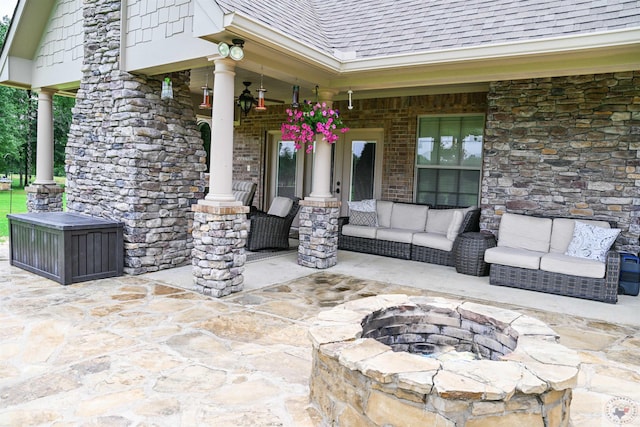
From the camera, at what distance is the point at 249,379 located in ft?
9.78

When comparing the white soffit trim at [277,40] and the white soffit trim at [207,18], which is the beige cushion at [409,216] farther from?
the white soffit trim at [207,18]

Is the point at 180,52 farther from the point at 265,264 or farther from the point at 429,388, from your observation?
the point at 429,388

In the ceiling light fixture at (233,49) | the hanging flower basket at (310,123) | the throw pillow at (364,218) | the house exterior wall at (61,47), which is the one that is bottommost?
the throw pillow at (364,218)

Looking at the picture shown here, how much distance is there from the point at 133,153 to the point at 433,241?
4.34 meters

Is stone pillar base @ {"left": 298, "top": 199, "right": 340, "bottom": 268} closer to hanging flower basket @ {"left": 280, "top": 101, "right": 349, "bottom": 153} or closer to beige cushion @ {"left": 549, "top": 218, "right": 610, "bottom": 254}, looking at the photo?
hanging flower basket @ {"left": 280, "top": 101, "right": 349, "bottom": 153}

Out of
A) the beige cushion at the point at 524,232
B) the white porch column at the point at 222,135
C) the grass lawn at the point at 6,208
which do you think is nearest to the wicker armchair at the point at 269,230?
the white porch column at the point at 222,135

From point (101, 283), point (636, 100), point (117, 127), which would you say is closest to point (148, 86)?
point (117, 127)

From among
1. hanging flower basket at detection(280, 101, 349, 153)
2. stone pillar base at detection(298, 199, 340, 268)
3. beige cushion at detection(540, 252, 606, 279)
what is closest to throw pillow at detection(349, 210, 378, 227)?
stone pillar base at detection(298, 199, 340, 268)

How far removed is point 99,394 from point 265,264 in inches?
151

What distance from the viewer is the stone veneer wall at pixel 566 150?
5.75m

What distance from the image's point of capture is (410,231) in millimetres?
7316

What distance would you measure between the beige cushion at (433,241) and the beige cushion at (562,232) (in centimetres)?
137

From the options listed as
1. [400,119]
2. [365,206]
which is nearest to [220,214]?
[365,206]

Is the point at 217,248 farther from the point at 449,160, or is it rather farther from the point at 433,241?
the point at 449,160
